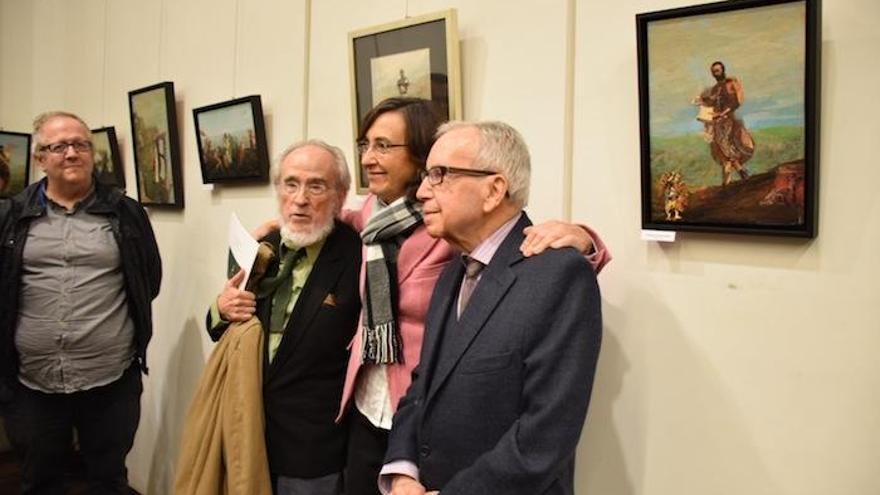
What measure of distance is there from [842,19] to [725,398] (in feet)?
2.99

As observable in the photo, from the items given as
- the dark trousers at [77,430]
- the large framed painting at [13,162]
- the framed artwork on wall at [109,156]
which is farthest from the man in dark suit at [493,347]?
the large framed painting at [13,162]

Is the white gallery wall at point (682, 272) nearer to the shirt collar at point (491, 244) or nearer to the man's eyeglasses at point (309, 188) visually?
the shirt collar at point (491, 244)

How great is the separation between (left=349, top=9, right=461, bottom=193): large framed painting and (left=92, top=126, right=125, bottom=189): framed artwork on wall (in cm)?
223

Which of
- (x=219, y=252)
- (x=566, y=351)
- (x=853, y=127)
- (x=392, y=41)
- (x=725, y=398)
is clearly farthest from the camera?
(x=219, y=252)

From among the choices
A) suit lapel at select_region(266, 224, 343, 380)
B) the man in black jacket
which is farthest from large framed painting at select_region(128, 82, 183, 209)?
suit lapel at select_region(266, 224, 343, 380)

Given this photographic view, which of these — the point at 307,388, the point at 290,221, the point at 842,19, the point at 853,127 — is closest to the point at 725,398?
the point at 853,127

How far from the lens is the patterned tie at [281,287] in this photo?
6.36ft

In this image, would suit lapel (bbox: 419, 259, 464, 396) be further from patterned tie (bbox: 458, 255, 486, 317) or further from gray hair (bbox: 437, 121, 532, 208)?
gray hair (bbox: 437, 121, 532, 208)

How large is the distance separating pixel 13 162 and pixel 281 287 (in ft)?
11.0

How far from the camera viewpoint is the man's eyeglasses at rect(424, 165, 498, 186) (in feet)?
4.69

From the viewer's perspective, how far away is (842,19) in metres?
1.39

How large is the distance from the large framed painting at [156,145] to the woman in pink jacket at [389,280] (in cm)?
201

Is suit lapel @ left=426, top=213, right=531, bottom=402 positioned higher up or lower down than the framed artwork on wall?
lower down

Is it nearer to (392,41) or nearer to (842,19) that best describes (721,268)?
(842,19)
